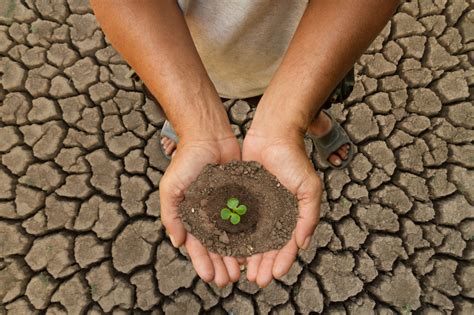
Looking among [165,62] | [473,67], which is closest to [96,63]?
[165,62]

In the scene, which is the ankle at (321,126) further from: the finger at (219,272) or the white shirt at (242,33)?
the finger at (219,272)

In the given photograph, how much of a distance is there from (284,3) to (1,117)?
173cm

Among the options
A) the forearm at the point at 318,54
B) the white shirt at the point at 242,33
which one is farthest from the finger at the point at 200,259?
the white shirt at the point at 242,33

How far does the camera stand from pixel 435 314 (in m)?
2.09

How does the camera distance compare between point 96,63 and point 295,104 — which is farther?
point 96,63

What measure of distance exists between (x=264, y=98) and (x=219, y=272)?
498 millimetres

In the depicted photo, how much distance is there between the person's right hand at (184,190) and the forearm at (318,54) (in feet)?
0.58

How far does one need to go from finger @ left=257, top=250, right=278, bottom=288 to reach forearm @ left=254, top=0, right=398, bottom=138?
0.36m

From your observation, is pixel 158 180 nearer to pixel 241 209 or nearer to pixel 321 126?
pixel 321 126

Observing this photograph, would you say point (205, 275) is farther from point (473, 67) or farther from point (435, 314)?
point (473, 67)

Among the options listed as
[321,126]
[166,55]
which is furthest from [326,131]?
[166,55]

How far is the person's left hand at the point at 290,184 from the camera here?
1.39m

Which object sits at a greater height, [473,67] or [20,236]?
[473,67]

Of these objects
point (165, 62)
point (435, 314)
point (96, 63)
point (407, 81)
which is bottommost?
point (96, 63)
